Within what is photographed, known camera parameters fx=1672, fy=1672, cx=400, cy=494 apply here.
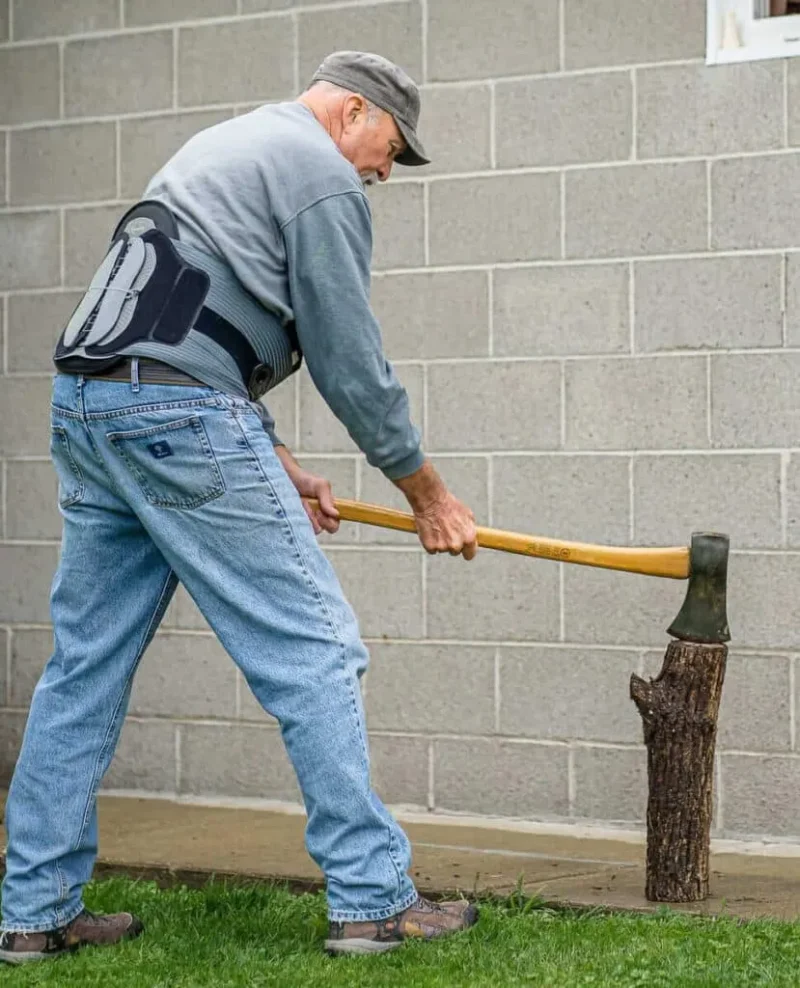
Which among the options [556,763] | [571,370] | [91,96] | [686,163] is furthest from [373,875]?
[91,96]

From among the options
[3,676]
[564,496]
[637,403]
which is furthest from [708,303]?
[3,676]

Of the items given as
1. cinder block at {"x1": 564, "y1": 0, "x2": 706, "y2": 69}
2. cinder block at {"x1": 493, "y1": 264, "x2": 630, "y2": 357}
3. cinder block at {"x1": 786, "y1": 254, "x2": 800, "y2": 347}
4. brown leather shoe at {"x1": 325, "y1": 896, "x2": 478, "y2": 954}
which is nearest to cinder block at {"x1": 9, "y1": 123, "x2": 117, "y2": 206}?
cinder block at {"x1": 493, "y1": 264, "x2": 630, "y2": 357}

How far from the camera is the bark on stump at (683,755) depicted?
3.94 metres

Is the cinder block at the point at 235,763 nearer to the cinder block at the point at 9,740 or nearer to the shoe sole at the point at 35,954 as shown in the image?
the cinder block at the point at 9,740

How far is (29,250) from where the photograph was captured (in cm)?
588

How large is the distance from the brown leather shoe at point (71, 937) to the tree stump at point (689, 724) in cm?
125

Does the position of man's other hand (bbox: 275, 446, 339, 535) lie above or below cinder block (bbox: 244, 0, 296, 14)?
below

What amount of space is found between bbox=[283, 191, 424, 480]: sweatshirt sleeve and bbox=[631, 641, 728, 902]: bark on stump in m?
0.99

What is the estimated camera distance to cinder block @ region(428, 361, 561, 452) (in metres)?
5.14

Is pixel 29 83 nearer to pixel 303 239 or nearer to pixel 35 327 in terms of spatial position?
pixel 35 327

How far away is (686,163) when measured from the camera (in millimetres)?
4977

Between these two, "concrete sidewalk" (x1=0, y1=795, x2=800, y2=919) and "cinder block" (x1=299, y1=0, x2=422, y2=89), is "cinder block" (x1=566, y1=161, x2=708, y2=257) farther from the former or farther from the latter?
"concrete sidewalk" (x1=0, y1=795, x2=800, y2=919)

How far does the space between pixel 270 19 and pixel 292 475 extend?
2.32 m

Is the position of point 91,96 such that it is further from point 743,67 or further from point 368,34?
point 743,67
